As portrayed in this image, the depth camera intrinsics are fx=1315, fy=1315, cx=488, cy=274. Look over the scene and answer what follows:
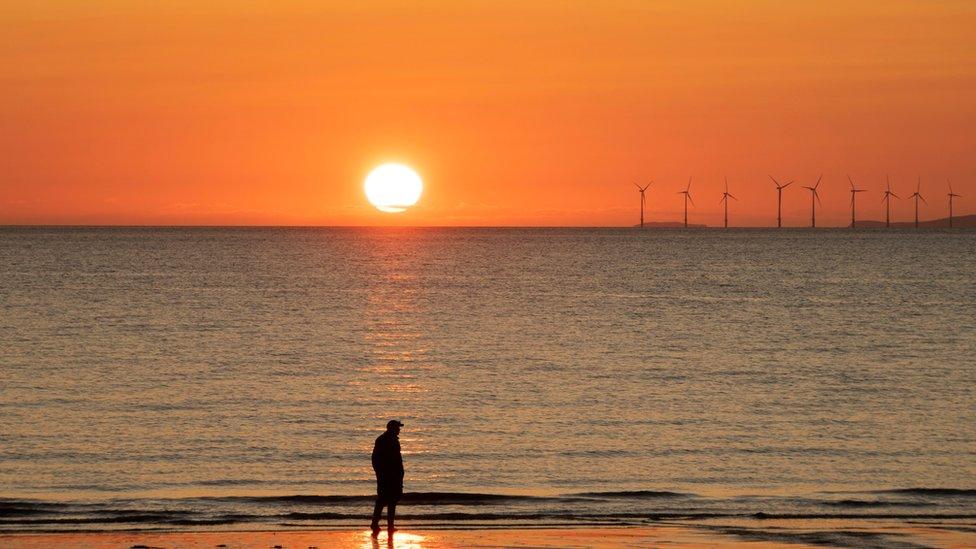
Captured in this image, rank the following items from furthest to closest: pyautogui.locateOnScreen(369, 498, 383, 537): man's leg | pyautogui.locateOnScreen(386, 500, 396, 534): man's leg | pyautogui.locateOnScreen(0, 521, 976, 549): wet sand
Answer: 1. pyautogui.locateOnScreen(369, 498, 383, 537): man's leg
2. pyautogui.locateOnScreen(386, 500, 396, 534): man's leg
3. pyautogui.locateOnScreen(0, 521, 976, 549): wet sand

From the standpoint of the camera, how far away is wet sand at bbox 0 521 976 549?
26.8 m

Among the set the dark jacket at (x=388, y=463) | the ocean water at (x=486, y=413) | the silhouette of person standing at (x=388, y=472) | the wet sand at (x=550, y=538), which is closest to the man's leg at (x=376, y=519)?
the silhouette of person standing at (x=388, y=472)

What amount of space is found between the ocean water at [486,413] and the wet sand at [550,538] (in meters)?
2.26

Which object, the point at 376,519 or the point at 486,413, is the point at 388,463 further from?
the point at 486,413

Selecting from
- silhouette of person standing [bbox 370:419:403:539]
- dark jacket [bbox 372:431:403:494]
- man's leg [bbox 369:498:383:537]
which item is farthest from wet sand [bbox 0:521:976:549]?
dark jacket [bbox 372:431:403:494]

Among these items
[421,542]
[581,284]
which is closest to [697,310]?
[581,284]

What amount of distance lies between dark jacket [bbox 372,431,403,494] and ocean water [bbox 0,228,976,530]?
315 centimetres

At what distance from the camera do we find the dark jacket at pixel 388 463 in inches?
1107

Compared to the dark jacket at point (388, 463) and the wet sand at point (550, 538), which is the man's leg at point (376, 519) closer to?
the wet sand at point (550, 538)

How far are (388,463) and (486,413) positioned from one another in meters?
23.3

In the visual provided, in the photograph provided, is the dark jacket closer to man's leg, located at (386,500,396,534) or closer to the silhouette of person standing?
the silhouette of person standing

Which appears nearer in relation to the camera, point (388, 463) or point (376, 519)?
point (388, 463)

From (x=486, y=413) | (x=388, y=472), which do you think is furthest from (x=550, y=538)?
(x=486, y=413)

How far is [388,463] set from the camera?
2819 centimetres
